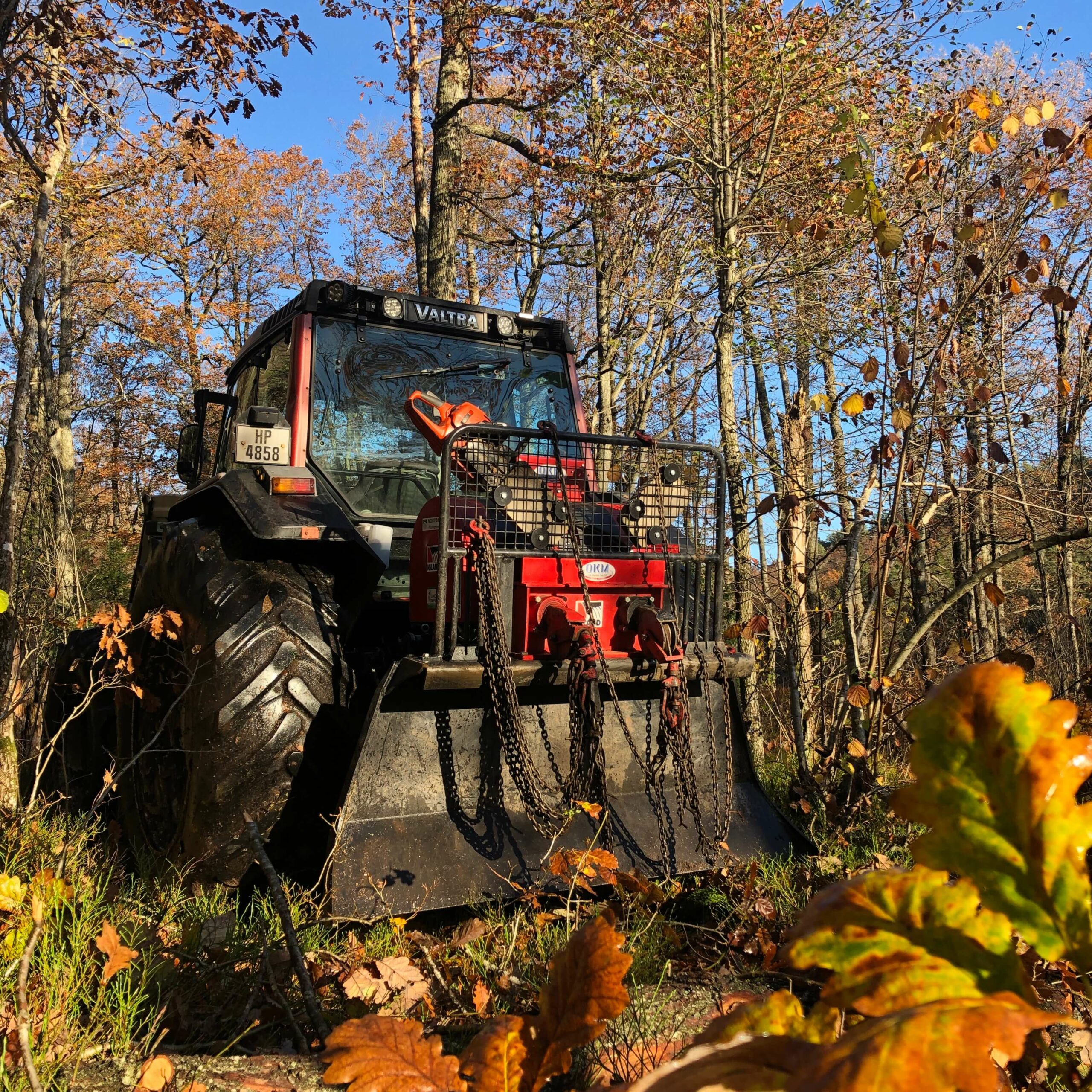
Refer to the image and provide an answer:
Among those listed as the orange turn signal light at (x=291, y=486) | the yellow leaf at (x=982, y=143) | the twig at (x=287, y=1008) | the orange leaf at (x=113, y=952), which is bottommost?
the twig at (x=287, y=1008)

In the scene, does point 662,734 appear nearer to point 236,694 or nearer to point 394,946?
point 394,946

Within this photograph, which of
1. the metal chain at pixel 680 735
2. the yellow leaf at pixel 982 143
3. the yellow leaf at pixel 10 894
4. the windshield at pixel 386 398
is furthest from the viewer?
the windshield at pixel 386 398

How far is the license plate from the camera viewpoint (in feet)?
13.2

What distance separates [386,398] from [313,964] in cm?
276

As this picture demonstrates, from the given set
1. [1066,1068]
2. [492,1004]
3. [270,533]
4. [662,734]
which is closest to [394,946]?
[492,1004]

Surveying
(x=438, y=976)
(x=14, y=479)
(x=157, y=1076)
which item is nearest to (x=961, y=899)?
(x=157, y=1076)

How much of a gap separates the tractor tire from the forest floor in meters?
0.21

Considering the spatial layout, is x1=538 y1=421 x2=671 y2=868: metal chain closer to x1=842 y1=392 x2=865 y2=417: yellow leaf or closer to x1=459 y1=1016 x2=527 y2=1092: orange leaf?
x1=842 y1=392 x2=865 y2=417: yellow leaf

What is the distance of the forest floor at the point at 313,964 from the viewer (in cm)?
220

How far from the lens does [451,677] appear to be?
332cm

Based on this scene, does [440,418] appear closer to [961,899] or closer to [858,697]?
[858,697]

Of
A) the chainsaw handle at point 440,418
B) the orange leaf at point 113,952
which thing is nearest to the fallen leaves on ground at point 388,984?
the orange leaf at point 113,952

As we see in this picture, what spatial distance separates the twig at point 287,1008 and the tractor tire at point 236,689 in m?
0.84

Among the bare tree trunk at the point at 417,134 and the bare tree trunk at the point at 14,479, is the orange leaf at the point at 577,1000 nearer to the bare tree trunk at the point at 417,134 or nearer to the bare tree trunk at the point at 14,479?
the bare tree trunk at the point at 14,479
